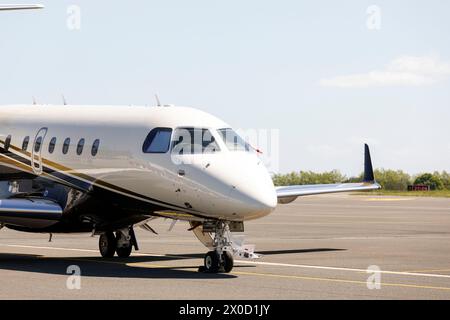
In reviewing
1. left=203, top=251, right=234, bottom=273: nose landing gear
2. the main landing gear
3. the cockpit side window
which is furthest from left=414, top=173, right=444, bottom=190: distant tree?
left=203, top=251, right=234, bottom=273: nose landing gear

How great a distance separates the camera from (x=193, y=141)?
74.6 feet

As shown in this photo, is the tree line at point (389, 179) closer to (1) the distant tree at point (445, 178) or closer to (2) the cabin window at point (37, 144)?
(1) the distant tree at point (445, 178)

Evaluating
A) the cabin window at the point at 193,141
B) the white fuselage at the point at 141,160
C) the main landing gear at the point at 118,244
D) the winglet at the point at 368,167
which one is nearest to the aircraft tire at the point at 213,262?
the white fuselage at the point at 141,160

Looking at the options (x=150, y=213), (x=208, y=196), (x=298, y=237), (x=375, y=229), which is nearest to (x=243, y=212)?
(x=208, y=196)

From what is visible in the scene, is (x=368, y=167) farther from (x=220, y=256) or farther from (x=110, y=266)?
(x=220, y=256)

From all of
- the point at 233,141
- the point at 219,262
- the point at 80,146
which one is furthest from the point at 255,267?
the point at 80,146

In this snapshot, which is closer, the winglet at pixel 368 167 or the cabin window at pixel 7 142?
the cabin window at pixel 7 142

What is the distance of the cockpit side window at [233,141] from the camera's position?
22531 millimetres

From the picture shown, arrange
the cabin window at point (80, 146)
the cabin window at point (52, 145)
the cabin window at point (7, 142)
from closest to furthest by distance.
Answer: the cabin window at point (80, 146), the cabin window at point (52, 145), the cabin window at point (7, 142)

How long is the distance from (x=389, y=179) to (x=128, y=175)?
103874 mm

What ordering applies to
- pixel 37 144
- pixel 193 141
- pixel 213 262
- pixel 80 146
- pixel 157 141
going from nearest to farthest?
pixel 213 262 → pixel 193 141 → pixel 157 141 → pixel 80 146 → pixel 37 144

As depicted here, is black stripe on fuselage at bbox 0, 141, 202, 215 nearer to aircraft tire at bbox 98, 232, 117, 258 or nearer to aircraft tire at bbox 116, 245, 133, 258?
aircraft tire at bbox 98, 232, 117, 258

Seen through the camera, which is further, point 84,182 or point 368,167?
point 368,167

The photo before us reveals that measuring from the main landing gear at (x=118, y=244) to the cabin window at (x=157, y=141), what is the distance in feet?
13.5
